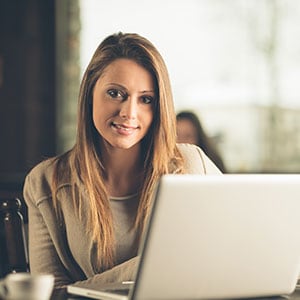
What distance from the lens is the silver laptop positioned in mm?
1433

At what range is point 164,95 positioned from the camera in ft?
6.85

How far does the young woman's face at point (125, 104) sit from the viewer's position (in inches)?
81.4

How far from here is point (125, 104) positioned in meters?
2.07

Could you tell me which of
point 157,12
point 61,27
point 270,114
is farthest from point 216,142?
point 61,27

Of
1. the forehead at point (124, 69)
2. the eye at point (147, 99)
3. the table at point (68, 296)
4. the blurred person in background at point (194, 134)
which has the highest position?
the forehead at point (124, 69)

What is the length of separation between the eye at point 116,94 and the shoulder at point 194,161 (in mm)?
253

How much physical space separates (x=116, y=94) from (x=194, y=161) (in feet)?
1.01

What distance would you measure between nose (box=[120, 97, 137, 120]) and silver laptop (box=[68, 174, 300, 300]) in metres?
0.58

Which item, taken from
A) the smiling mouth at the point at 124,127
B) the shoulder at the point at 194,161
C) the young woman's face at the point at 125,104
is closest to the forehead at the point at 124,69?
the young woman's face at the point at 125,104

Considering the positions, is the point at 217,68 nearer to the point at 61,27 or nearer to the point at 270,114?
the point at 270,114

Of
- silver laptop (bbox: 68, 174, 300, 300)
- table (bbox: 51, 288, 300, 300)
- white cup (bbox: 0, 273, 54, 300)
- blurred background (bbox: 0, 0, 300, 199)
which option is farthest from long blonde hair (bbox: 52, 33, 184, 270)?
blurred background (bbox: 0, 0, 300, 199)

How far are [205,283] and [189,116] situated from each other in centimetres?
289

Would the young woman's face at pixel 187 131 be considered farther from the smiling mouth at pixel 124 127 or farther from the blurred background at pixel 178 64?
the smiling mouth at pixel 124 127

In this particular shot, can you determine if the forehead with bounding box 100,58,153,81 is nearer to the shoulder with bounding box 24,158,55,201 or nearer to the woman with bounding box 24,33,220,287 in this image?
the woman with bounding box 24,33,220,287
